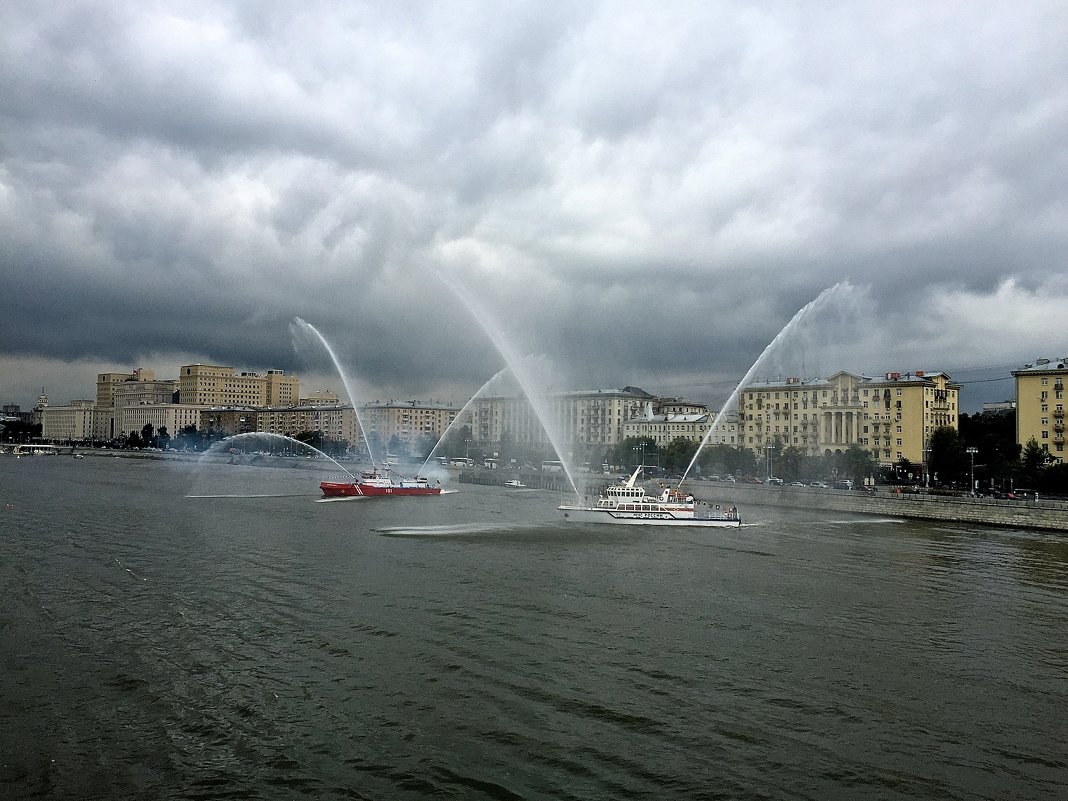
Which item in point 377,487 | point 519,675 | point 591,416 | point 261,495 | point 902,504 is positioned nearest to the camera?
point 519,675

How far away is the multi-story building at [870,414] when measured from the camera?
95.1 m

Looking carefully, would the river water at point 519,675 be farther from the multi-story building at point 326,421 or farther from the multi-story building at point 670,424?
the multi-story building at point 326,421

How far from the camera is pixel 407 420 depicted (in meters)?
188

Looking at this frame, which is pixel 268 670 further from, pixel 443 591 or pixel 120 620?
pixel 443 591

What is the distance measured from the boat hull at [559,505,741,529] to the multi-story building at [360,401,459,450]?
411ft

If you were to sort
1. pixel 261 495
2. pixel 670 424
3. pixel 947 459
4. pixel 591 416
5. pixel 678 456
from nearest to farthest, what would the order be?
1. pixel 261 495
2. pixel 947 459
3. pixel 678 456
4. pixel 670 424
5. pixel 591 416

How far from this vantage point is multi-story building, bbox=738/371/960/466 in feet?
312

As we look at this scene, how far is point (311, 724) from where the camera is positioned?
14.8 metres

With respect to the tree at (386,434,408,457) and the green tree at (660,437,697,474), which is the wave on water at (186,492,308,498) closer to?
the green tree at (660,437,697,474)

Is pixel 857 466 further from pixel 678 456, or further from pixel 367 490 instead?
pixel 367 490

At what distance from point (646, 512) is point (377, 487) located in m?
29.9

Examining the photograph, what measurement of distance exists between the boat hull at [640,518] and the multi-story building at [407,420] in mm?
125243

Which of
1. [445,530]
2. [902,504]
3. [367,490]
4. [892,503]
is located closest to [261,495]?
[367,490]

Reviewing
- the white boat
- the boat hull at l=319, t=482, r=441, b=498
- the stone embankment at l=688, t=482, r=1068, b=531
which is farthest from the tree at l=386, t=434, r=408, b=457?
the white boat
